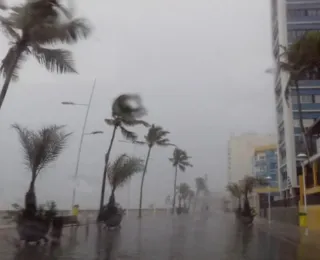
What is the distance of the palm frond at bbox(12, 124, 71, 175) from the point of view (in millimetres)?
18719

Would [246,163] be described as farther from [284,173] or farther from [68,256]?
[68,256]

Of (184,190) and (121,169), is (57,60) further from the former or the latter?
(184,190)

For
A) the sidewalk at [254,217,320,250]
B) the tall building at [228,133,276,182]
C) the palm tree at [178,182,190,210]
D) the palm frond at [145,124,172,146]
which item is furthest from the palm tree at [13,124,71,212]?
the palm tree at [178,182,190,210]

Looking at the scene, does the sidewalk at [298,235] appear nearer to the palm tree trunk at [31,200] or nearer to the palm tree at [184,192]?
the palm tree trunk at [31,200]

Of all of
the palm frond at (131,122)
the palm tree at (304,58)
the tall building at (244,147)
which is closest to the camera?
the palm tree at (304,58)

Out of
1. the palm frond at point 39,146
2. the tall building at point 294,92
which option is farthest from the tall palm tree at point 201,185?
the palm frond at point 39,146

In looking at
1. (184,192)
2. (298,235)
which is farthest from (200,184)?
(298,235)

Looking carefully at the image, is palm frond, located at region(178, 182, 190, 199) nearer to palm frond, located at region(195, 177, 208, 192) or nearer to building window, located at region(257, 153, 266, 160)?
palm frond, located at region(195, 177, 208, 192)

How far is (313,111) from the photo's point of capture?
70.2 metres

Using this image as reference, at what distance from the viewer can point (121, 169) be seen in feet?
113

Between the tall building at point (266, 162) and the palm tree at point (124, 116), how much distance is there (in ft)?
167

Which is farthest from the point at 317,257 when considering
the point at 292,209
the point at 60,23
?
the point at 292,209

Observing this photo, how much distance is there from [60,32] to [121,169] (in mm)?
17122

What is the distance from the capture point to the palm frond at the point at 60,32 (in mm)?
18438
